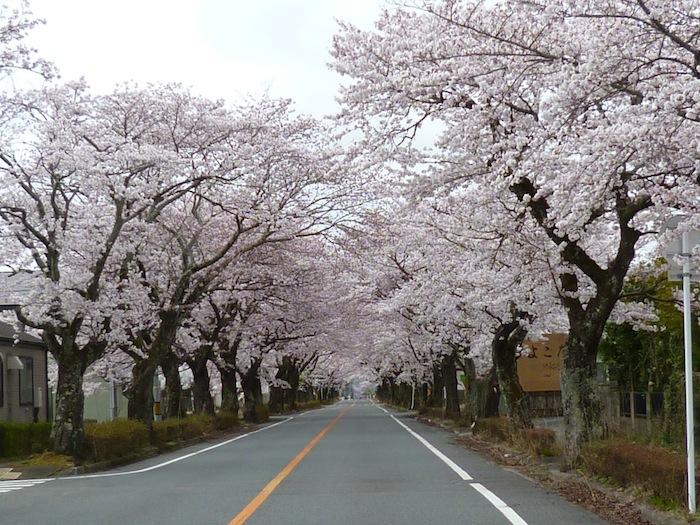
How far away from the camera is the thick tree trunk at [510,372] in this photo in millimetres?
20234

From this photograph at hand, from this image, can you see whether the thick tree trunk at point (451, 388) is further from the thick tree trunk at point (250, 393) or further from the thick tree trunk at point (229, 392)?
the thick tree trunk at point (250, 393)

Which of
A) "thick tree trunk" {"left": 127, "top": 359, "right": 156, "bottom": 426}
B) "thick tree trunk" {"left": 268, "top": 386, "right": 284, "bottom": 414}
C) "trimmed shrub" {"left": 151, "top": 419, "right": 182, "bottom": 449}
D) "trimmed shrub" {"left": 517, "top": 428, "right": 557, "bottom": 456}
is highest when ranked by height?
"thick tree trunk" {"left": 127, "top": 359, "right": 156, "bottom": 426}

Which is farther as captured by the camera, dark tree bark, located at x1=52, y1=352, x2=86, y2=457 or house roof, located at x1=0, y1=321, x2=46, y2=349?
house roof, located at x1=0, y1=321, x2=46, y2=349

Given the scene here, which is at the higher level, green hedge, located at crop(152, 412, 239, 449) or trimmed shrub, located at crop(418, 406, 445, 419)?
green hedge, located at crop(152, 412, 239, 449)

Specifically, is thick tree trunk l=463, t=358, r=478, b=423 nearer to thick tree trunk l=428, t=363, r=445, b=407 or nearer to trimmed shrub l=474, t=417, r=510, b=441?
trimmed shrub l=474, t=417, r=510, b=441

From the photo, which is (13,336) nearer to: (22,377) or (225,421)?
(22,377)

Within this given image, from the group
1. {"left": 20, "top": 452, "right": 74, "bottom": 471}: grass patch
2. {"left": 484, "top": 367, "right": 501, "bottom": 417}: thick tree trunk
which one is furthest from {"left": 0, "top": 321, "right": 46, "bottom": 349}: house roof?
{"left": 484, "top": 367, "right": 501, "bottom": 417}: thick tree trunk

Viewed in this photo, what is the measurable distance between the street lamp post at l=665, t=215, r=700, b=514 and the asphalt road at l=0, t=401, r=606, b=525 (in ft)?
4.68

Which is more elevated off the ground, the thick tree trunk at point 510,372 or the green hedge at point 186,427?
the thick tree trunk at point 510,372

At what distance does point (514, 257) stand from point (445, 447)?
21.4 ft

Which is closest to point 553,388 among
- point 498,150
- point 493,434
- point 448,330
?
point 448,330

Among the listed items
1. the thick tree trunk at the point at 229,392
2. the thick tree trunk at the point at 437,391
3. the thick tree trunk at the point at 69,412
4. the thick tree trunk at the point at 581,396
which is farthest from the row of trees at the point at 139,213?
the thick tree trunk at the point at 437,391

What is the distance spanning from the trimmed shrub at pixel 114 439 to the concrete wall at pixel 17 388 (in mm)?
8305

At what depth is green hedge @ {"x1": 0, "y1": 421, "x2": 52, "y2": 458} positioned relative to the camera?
67.6 feet
